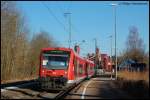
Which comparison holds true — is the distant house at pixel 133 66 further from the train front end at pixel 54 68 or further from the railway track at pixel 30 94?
the railway track at pixel 30 94

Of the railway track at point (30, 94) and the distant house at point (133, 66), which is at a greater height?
the distant house at point (133, 66)

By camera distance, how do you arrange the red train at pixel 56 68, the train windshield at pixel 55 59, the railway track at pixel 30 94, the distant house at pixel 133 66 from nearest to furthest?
the railway track at pixel 30 94 < the red train at pixel 56 68 < the train windshield at pixel 55 59 < the distant house at pixel 133 66

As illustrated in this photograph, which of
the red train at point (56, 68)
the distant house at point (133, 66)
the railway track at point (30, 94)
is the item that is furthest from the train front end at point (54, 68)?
the distant house at point (133, 66)

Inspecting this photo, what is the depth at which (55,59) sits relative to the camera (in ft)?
109

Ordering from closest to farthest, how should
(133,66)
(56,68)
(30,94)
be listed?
(30,94) → (56,68) → (133,66)

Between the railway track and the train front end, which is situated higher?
the train front end

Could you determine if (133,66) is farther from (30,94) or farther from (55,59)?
(30,94)

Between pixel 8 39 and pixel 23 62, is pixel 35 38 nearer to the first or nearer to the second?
pixel 23 62

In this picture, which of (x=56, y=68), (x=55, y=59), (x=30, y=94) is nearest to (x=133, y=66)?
(x=55, y=59)

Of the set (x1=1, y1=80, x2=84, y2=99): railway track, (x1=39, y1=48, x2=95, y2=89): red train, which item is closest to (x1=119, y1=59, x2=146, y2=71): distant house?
(x1=39, y1=48, x2=95, y2=89): red train

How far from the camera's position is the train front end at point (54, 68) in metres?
32.6

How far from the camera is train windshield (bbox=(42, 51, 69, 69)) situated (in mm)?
33191

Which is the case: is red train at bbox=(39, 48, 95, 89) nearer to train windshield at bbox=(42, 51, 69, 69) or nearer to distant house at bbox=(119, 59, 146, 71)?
train windshield at bbox=(42, 51, 69, 69)

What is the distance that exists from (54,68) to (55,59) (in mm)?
746
